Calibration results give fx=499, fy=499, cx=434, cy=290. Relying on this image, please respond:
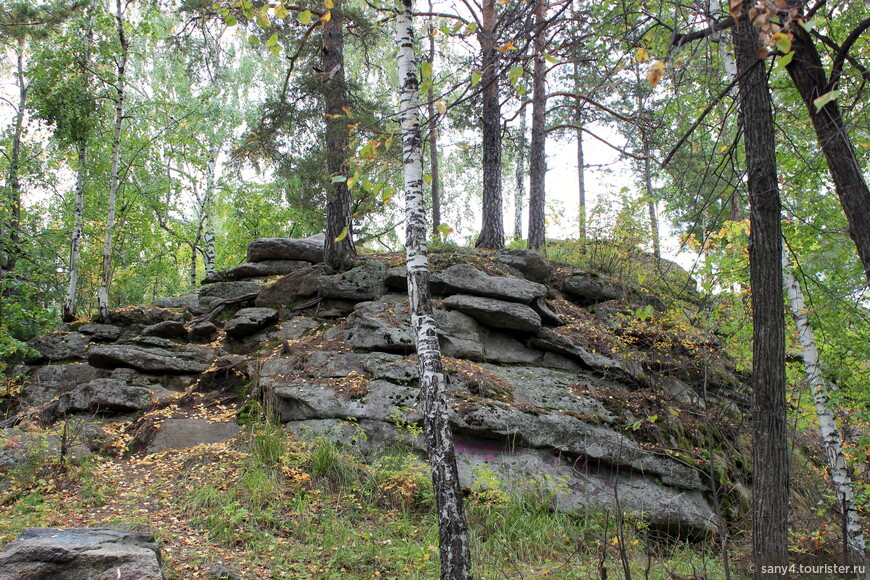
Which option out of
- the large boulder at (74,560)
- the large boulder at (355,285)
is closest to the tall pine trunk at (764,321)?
the large boulder at (74,560)

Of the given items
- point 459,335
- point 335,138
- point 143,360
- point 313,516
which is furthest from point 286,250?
point 313,516

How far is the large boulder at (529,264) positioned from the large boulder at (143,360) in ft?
19.4

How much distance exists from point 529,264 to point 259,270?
6.00 meters

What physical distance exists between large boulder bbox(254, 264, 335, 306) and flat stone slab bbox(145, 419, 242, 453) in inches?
129

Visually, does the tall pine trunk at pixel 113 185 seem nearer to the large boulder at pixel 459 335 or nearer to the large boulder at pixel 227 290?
the large boulder at pixel 227 290

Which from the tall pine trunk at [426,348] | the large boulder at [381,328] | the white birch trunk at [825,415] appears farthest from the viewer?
the large boulder at [381,328]

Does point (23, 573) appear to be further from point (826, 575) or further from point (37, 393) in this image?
point (826, 575)

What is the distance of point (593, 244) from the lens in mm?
10969

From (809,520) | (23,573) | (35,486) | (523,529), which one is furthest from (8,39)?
(809,520)

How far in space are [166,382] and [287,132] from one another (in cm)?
523

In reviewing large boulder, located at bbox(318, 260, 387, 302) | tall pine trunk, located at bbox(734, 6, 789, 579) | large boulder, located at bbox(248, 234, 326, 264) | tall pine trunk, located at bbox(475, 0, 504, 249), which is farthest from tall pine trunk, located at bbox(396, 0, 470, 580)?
large boulder, located at bbox(248, 234, 326, 264)

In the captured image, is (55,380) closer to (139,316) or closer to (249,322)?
(139,316)

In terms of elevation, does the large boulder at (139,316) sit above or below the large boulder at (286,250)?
below

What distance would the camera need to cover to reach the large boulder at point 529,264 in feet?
32.7
